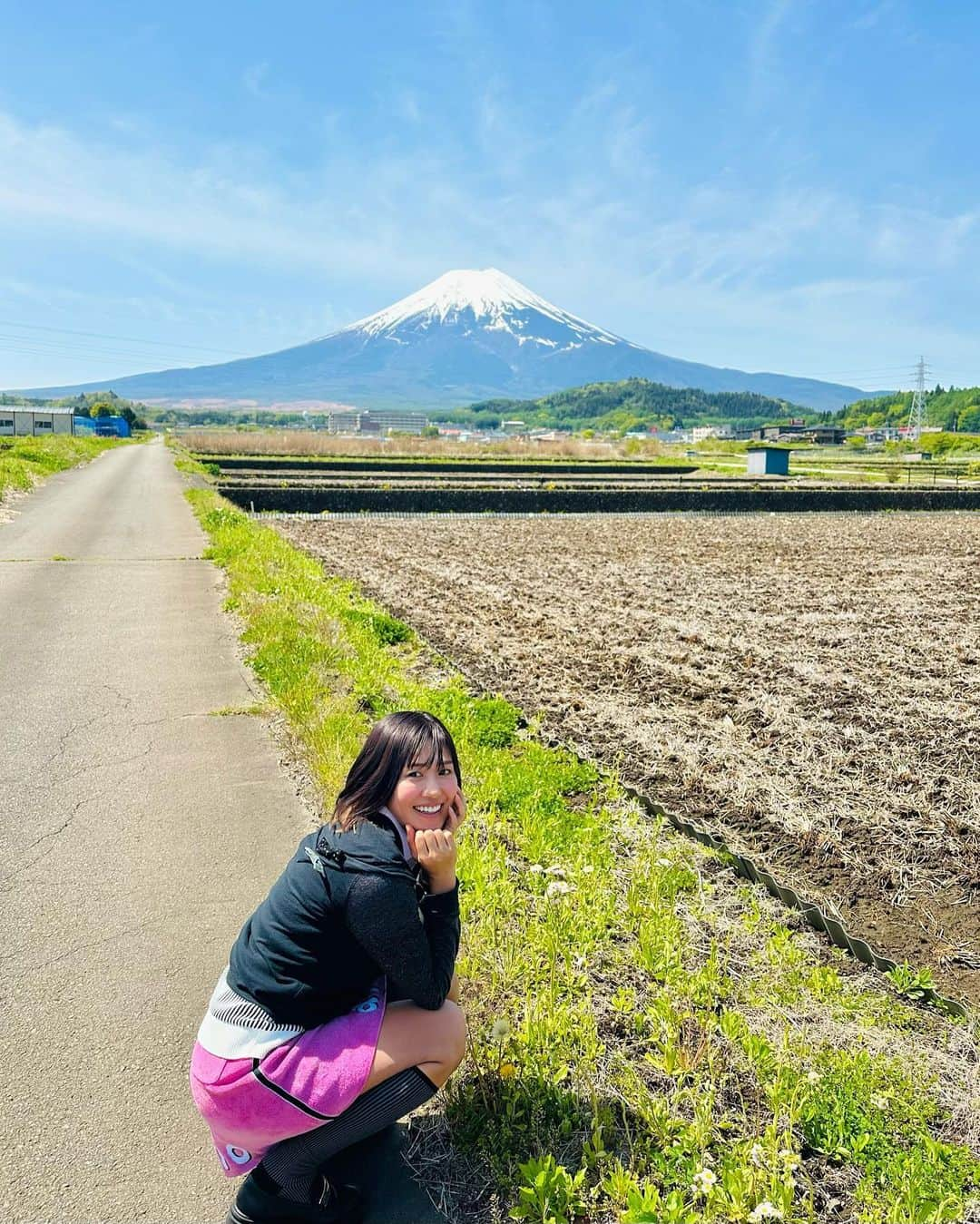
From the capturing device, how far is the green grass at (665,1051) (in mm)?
2285

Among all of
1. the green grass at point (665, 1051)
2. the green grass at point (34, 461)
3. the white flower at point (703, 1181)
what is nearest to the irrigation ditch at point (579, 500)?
the green grass at point (34, 461)

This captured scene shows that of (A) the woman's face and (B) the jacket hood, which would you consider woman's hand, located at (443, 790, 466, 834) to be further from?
(B) the jacket hood

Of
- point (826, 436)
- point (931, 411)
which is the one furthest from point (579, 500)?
point (931, 411)

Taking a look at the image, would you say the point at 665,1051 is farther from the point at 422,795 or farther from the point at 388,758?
the point at 388,758

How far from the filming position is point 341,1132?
2.20 m

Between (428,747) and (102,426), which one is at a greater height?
(102,426)

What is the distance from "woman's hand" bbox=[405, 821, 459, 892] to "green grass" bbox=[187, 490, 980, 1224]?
649mm

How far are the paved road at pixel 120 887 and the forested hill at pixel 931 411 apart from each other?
161000 mm

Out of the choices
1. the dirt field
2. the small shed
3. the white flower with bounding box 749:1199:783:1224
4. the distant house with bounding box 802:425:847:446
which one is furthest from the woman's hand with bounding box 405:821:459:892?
the distant house with bounding box 802:425:847:446

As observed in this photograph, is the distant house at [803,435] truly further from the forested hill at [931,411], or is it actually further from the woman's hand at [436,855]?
the woman's hand at [436,855]

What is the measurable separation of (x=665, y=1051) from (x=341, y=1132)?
102cm

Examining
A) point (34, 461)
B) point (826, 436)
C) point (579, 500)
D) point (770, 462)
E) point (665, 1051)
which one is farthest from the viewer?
point (826, 436)

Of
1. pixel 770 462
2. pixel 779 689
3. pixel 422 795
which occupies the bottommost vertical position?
pixel 779 689

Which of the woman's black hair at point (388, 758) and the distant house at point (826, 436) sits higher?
the distant house at point (826, 436)
